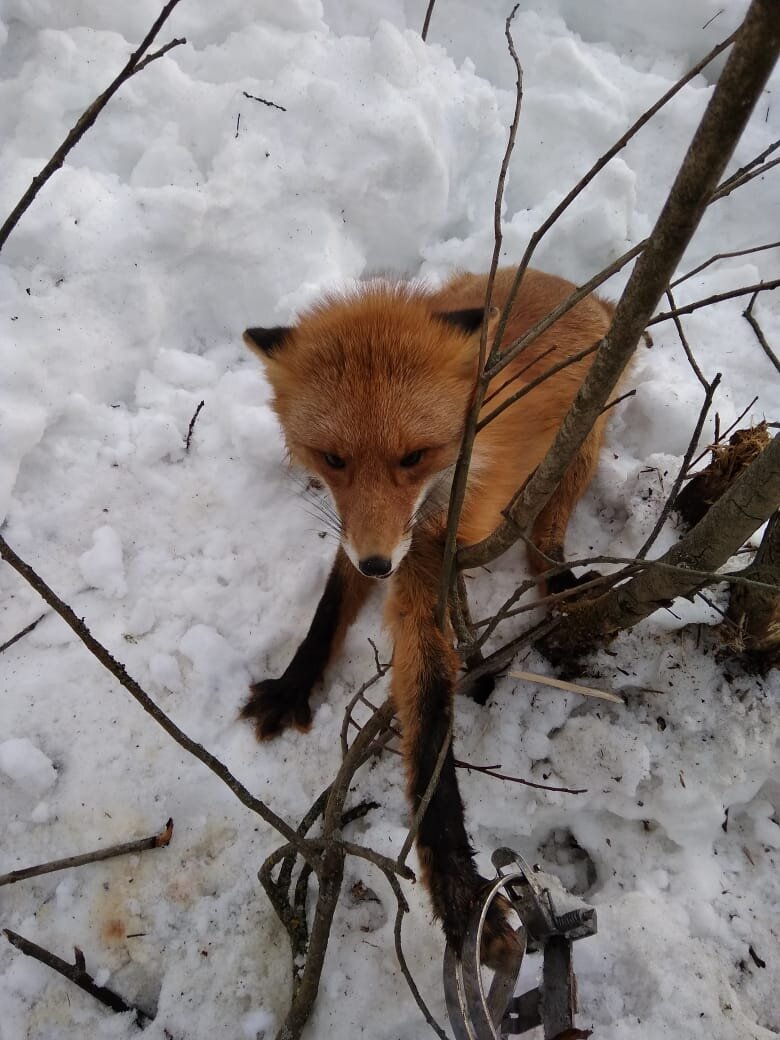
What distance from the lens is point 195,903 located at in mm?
2182

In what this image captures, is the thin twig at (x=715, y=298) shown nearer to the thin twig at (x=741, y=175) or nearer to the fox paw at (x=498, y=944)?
the thin twig at (x=741, y=175)

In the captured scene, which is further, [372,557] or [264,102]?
[264,102]

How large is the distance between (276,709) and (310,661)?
0.22 meters

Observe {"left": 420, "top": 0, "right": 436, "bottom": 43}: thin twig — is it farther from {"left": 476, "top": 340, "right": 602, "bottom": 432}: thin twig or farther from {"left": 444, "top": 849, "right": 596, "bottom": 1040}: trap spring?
{"left": 444, "top": 849, "right": 596, "bottom": 1040}: trap spring

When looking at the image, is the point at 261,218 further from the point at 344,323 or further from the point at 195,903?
the point at 195,903

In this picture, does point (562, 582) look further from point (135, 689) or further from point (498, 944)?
point (135, 689)

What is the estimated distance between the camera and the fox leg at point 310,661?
2.48m

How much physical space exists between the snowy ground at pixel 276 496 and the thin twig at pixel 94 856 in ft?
0.18

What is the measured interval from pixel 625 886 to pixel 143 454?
2.58m

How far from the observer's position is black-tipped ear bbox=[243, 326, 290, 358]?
2.32m

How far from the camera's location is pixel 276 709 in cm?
249

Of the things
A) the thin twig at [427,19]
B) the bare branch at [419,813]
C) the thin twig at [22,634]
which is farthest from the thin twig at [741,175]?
the thin twig at [427,19]

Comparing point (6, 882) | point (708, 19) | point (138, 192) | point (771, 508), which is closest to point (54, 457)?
point (138, 192)

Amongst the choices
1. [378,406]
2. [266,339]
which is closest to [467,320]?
[378,406]
